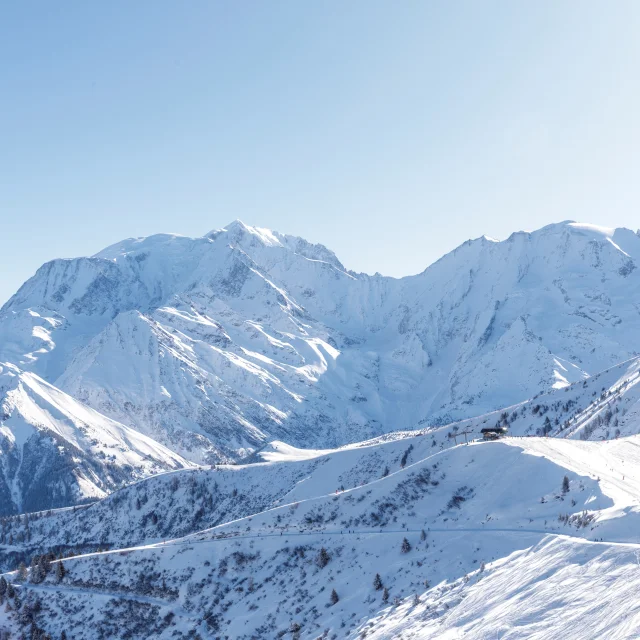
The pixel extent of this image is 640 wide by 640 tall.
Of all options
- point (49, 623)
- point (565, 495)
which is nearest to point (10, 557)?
point (49, 623)

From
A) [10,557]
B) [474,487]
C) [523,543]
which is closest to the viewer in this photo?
[523,543]

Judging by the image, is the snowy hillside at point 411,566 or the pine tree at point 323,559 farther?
the pine tree at point 323,559

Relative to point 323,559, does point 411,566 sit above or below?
below

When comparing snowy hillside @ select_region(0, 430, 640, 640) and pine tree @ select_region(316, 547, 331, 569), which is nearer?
snowy hillside @ select_region(0, 430, 640, 640)

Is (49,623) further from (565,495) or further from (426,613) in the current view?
(565,495)
